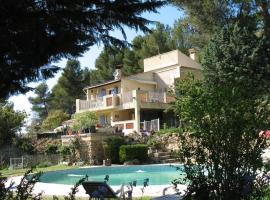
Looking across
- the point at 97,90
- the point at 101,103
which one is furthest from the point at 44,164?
the point at 97,90

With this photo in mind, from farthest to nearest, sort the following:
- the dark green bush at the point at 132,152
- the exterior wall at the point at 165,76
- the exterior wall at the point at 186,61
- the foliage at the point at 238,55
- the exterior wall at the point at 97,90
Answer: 1. the exterior wall at the point at 186,61
2. the exterior wall at the point at 97,90
3. the exterior wall at the point at 165,76
4. the foliage at the point at 238,55
5. the dark green bush at the point at 132,152

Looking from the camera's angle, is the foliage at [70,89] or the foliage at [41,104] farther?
the foliage at [41,104]

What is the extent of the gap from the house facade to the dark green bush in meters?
5.81

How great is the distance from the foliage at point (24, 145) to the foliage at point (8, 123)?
1.03 meters

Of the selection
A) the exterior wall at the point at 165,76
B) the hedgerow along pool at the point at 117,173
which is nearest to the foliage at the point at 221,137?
the hedgerow along pool at the point at 117,173

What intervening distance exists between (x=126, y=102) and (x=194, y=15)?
8.98 metres

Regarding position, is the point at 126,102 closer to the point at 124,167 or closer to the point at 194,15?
the point at 194,15

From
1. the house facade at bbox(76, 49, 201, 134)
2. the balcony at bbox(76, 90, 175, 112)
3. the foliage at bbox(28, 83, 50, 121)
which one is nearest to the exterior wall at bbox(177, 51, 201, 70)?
the house facade at bbox(76, 49, 201, 134)

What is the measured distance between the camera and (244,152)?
5.23m

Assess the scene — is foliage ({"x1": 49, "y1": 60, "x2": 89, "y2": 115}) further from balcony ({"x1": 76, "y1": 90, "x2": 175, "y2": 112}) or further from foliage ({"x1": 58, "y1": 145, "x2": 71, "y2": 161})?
foliage ({"x1": 58, "y1": 145, "x2": 71, "y2": 161})

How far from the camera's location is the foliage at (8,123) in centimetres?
3297

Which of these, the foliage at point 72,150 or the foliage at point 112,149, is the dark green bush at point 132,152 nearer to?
the foliage at point 112,149

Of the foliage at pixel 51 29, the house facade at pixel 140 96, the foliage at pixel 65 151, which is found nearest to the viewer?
the foliage at pixel 51 29

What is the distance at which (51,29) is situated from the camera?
3.31 meters
